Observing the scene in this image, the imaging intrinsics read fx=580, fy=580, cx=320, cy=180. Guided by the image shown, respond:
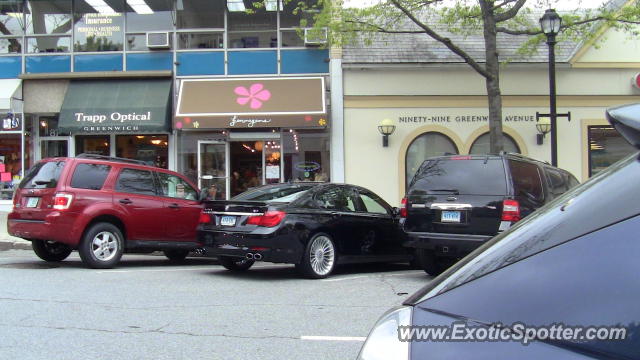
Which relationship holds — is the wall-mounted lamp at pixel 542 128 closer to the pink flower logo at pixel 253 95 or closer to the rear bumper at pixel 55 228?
the pink flower logo at pixel 253 95

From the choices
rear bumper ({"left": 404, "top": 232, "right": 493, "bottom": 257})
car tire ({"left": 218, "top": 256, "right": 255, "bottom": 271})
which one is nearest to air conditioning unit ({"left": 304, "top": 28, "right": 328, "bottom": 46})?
car tire ({"left": 218, "top": 256, "right": 255, "bottom": 271})

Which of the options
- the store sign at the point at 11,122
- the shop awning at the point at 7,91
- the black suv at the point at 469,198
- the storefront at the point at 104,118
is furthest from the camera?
the store sign at the point at 11,122

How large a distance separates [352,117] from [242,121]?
320 cm

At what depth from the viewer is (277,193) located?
9250 millimetres

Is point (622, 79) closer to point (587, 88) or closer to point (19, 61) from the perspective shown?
point (587, 88)

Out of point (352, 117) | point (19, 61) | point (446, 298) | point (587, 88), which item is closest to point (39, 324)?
point (446, 298)

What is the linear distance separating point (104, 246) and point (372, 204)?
458 cm

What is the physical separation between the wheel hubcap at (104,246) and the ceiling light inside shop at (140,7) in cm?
1036

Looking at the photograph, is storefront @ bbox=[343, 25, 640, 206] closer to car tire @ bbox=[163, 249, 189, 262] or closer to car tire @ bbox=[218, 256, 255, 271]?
car tire @ bbox=[163, 249, 189, 262]

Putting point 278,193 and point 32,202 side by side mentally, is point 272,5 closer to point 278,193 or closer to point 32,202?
point 278,193

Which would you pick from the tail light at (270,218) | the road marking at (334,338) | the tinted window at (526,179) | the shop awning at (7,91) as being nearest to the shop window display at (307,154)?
the shop awning at (7,91)

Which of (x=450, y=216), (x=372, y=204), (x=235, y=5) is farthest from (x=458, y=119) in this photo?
(x=450, y=216)

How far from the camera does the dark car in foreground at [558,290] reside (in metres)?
1.58

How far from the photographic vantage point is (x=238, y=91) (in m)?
16.8
